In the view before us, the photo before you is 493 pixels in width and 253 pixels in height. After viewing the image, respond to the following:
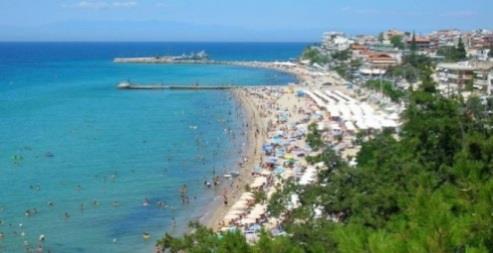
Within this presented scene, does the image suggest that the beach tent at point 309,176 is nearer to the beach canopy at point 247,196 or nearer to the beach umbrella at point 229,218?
the beach canopy at point 247,196

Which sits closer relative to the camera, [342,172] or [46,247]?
[342,172]

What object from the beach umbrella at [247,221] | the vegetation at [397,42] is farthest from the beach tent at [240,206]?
the vegetation at [397,42]

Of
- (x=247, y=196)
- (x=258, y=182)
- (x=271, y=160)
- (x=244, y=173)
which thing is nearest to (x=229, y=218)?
(x=247, y=196)

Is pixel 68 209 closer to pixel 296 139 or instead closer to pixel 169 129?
pixel 296 139

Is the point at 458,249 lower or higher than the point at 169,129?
higher

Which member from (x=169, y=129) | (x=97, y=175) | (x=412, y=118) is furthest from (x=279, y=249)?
(x=169, y=129)

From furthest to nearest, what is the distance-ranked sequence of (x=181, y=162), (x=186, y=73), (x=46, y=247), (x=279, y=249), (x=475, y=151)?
(x=186, y=73) < (x=181, y=162) < (x=46, y=247) < (x=475, y=151) < (x=279, y=249)

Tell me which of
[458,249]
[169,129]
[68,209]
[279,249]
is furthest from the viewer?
[169,129]

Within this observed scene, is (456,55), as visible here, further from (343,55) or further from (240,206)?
(240,206)
